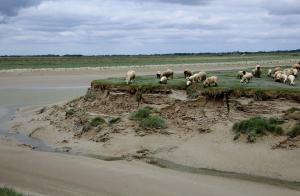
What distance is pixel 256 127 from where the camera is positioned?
14.3 metres

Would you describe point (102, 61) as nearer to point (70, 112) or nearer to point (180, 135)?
point (70, 112)

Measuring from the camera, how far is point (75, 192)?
11047mm

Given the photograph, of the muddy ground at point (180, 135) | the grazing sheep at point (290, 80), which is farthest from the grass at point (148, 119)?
the grazing sheep at point (290, 80)

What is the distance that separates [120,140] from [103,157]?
1.28 metres

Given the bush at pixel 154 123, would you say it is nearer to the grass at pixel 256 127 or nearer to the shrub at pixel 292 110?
Result: the grass at pixel 256 127

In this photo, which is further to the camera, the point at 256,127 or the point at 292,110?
the point at 292,110

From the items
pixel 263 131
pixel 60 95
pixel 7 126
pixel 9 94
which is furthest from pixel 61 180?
pixel 9 94

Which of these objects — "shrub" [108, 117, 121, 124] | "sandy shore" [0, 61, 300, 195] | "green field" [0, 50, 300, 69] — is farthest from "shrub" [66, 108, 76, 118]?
"green field" [0, 50, 300, 69]

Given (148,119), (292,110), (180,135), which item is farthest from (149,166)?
(292,110)

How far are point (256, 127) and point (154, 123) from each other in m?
3.44

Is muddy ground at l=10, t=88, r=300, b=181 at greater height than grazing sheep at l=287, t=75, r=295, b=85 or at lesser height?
lesser

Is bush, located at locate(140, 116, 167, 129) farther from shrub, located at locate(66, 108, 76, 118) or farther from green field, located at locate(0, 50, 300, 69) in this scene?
green field, located at locate(0, 50, 300, 69)

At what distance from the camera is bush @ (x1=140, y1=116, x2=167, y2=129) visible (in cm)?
1644

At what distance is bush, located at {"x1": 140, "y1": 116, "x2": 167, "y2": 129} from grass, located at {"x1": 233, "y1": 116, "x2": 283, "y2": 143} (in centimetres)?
243
